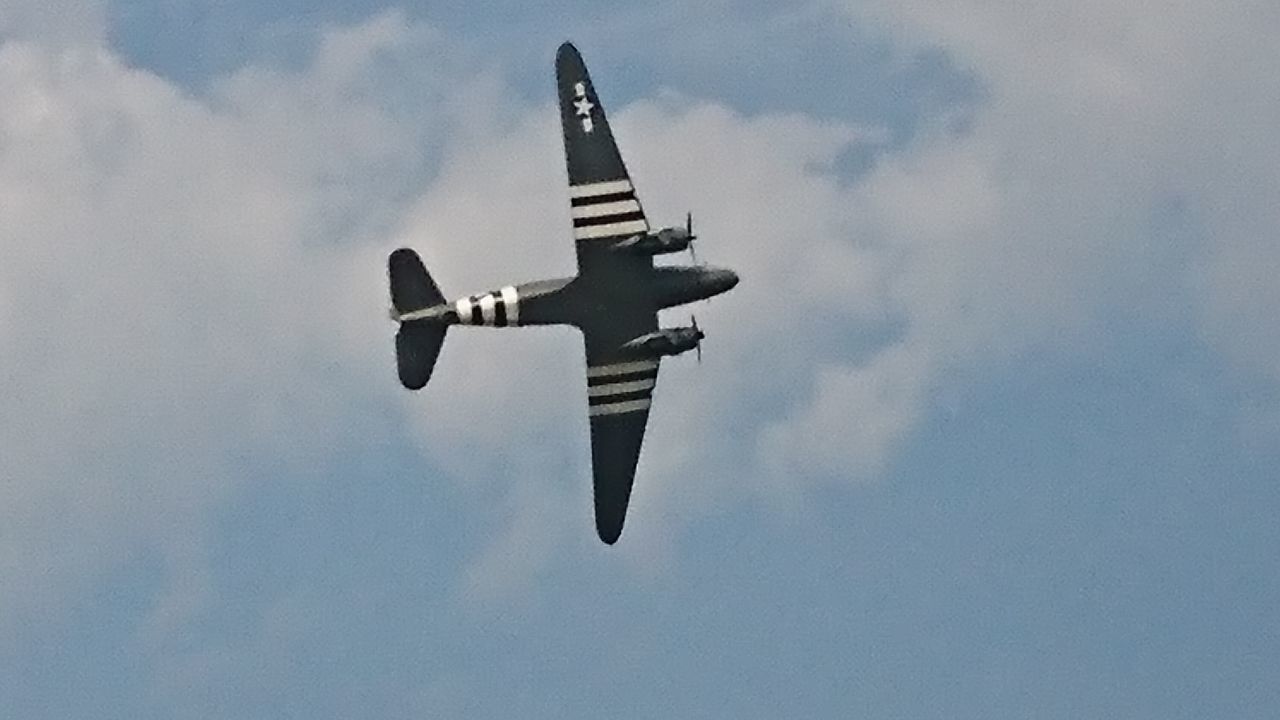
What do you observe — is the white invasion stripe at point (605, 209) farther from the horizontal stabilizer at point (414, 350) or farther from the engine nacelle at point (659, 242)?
the horizontal stabilizer at point (414, 350)

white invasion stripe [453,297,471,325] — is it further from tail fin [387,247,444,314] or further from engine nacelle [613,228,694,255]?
engine nacelle [613,228,694,255]

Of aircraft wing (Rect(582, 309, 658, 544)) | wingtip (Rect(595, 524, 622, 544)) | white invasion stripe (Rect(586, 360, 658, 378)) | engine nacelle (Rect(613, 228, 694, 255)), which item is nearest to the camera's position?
engine nacelle (Rect(613, 228, 694, 255))

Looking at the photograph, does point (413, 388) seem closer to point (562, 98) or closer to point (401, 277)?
point (401, 277)

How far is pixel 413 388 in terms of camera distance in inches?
4520

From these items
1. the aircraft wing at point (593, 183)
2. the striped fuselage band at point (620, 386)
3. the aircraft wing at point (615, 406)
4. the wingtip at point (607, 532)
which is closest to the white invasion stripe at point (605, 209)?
the aircraft wing at point (593, 183)

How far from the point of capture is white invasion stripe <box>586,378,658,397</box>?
388ft

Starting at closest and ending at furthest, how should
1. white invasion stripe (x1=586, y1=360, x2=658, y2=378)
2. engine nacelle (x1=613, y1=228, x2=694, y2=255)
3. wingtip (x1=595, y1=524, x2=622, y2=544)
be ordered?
engine nacelle (x1=613, y1=228, x2=694, y2=255)
white invasion stripe (x1=586, y1=360, x2=658, y2=378)
wingtip (x1=595, y1=524, x2=622, y2=544)

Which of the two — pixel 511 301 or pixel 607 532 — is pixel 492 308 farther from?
pixel 607 532

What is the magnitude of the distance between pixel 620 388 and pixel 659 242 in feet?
27.8

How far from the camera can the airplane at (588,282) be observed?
374 feet

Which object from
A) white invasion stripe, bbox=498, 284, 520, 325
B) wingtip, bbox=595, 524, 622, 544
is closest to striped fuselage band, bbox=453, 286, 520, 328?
white invasion stripe, bbox=498, 284, 520, 325

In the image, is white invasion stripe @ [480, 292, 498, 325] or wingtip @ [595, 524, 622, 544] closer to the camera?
white invasion stripe @ [480, 292, 498, 325]

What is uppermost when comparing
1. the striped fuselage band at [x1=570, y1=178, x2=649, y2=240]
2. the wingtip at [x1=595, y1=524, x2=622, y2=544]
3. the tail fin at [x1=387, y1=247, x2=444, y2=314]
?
the striped fuselage band at [x1=570, y1=178, x2=649, y2=240]

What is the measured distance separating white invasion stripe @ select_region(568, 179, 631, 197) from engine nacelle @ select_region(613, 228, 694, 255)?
7.53ft
